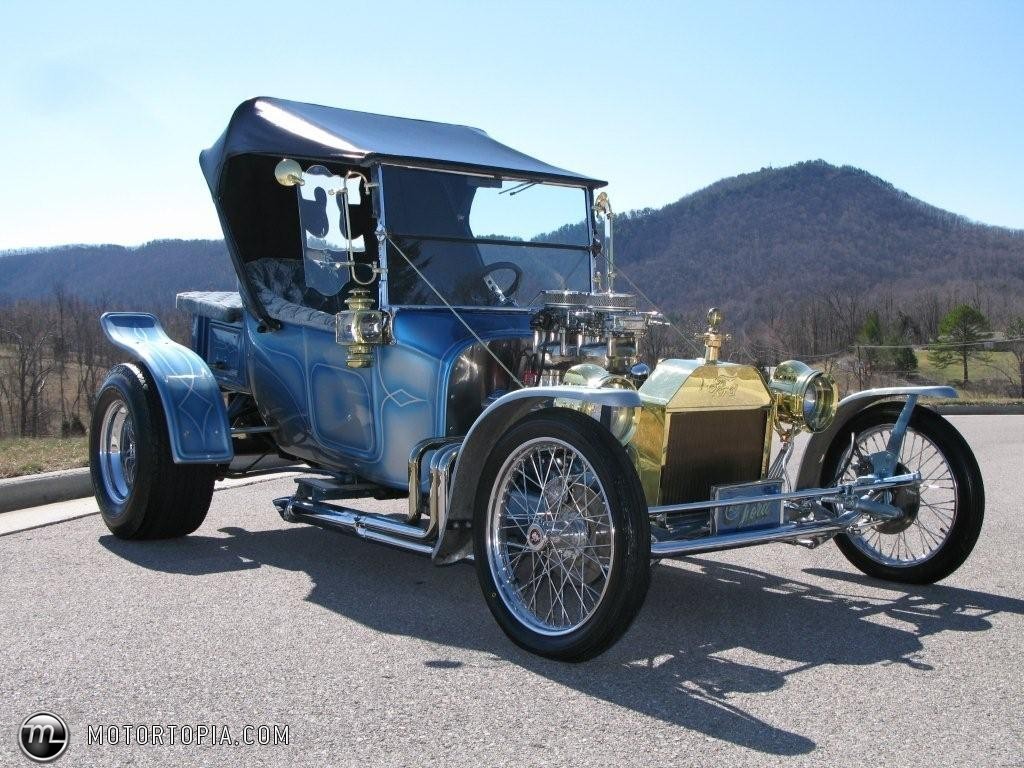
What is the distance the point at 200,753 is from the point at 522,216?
3683mm

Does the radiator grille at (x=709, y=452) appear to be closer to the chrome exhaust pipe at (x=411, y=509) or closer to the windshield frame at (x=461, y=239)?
the chrome exhaust pipe at (x=411, y=509)

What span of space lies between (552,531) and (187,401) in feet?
9.40

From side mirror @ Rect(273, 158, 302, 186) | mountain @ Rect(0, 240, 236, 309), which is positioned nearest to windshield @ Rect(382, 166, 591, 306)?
side mirror @ Rect(273, 158, 302, 186)

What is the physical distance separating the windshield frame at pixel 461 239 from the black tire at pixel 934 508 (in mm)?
1806

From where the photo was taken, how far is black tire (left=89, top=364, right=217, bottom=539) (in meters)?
5.75

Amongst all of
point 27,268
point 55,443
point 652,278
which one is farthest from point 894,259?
point 27,268

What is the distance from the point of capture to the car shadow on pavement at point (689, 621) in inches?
130

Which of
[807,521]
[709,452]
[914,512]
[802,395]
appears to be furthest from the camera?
[914,512]

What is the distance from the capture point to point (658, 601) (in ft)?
14.9

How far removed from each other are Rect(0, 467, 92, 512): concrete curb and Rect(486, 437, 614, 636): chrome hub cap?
4.76 meters

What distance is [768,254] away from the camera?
330ft

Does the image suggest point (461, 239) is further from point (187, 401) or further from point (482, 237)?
point (187, 401)

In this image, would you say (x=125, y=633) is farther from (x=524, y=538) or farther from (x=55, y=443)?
(x=55, y=443)

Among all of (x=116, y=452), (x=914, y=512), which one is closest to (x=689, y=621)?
(x=914, y=512)
